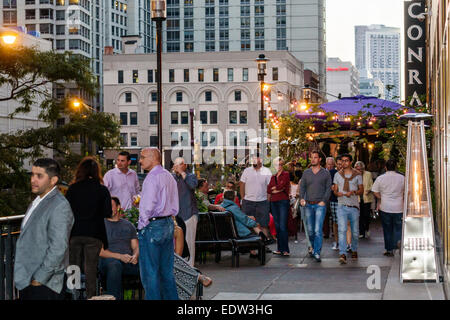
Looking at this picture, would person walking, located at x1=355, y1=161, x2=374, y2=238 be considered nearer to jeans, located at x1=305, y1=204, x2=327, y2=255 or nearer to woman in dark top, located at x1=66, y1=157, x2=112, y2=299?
jeans, located at x1=305, y1=204, x2=327, y2=255

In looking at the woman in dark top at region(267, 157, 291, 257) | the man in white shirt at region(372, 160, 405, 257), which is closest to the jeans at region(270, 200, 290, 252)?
the woman in dark top at region(267, 157, 291, 257)

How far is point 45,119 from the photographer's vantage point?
1236 inches

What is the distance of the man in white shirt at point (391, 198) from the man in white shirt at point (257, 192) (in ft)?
7.33

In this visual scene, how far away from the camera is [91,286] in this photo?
884 cm

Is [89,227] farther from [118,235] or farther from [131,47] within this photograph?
[131,47]

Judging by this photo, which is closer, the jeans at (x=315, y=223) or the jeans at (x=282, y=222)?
the jeans at (x=315, y=223)

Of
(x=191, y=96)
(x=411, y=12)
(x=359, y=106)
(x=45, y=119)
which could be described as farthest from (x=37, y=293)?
(x=191, y=96)

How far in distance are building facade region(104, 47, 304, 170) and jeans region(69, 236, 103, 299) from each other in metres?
89.2

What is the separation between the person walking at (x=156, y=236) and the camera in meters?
9.02

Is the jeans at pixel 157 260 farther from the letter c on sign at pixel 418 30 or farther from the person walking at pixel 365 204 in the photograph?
the letter c on sign at pixel 418 30

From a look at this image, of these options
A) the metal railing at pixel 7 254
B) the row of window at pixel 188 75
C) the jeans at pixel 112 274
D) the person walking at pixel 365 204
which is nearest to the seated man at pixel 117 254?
the jeans at pixel 112 274

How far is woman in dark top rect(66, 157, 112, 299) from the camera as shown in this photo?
28.7 ft

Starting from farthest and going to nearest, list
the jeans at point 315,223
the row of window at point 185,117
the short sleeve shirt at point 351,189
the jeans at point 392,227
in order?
the row of window at point 185,117 → the jeans at point 392,227 → the short sleeve shirt at point 351,189 → the jeans at point 315,223
